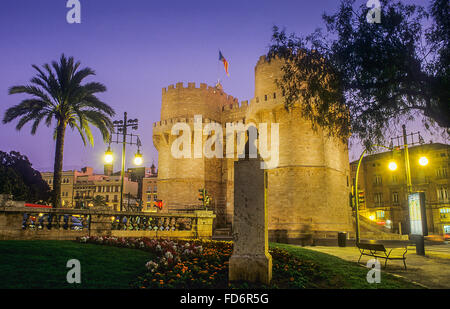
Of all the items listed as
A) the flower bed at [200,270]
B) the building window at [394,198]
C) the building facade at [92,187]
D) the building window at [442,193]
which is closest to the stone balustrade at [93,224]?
the flower bed at [200,270]

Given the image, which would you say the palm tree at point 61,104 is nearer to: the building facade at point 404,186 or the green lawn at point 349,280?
the green lawn at point 349,280

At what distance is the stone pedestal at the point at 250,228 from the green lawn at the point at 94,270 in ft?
1.87

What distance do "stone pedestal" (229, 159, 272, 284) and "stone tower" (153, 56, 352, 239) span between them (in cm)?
1708

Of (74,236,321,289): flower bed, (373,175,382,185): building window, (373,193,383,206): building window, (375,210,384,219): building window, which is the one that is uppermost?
(373,175,382,185): building window

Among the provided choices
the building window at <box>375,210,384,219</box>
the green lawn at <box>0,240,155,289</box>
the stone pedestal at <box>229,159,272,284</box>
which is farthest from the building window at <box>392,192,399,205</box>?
the stone pedestal at <box>229,159,272,284</box>

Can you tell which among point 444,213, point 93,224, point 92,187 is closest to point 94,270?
point 93,224

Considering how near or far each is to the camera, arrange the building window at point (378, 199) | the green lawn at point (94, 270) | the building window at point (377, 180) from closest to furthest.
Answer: the green lawn at point (94, 270) → the building window at point (378, 199) → the building window at point (377, 180)

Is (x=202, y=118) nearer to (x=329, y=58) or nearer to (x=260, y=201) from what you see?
(x=329, y=58)

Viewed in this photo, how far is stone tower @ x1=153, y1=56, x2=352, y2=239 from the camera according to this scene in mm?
28109

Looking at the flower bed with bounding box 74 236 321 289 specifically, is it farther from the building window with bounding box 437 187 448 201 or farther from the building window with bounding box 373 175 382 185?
the building window with bounding box 373 175 382 185

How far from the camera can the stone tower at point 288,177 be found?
28.1 m

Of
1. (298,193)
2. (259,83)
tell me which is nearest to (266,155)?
(298,193)

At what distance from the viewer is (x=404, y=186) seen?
158 ft
